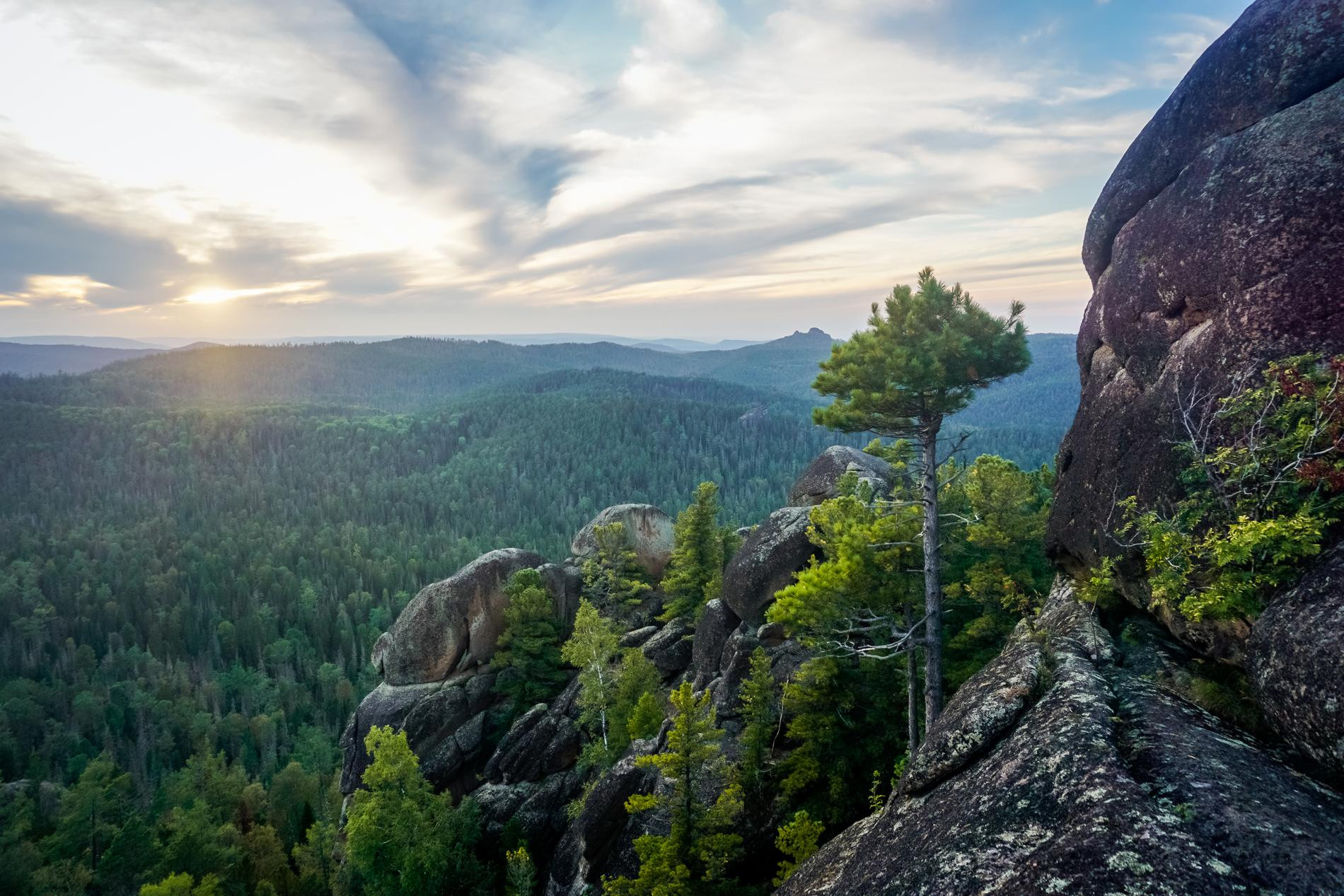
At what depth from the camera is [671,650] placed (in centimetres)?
3422

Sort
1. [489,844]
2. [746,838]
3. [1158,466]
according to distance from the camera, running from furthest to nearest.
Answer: [489,844] → [746,838] → [1158,466]

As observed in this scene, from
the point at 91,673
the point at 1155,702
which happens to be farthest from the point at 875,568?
the point at 91,673

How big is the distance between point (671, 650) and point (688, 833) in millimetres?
16934

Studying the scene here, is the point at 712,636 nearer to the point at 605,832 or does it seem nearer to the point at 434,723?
the point at 605,832

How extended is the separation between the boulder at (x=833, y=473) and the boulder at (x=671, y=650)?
955 centimetres

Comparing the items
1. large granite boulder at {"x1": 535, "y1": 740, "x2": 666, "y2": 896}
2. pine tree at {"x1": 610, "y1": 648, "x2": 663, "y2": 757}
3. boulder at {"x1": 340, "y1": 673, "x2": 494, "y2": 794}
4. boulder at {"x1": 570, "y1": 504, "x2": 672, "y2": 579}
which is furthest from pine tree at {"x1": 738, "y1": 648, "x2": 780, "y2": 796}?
boulder at {"x1": 570, "y1": 504, "x2": 672, "y2": 579}

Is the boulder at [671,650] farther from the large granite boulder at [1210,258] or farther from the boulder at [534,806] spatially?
the large granite boulder at [1210,258]

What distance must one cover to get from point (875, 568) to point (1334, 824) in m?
11.1

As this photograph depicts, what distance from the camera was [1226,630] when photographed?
994 centimetres

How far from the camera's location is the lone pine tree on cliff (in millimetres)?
14984

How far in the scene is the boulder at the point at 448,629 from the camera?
37.2m

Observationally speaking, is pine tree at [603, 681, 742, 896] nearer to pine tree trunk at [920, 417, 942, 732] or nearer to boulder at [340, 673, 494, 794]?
pine tree trunk at [920, 417, 942, 732]

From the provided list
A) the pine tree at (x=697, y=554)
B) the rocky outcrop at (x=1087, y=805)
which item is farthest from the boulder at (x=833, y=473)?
the rocky outcrop at (x=1087, y=805)

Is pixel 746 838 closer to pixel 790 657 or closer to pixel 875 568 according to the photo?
pixel 790 657
